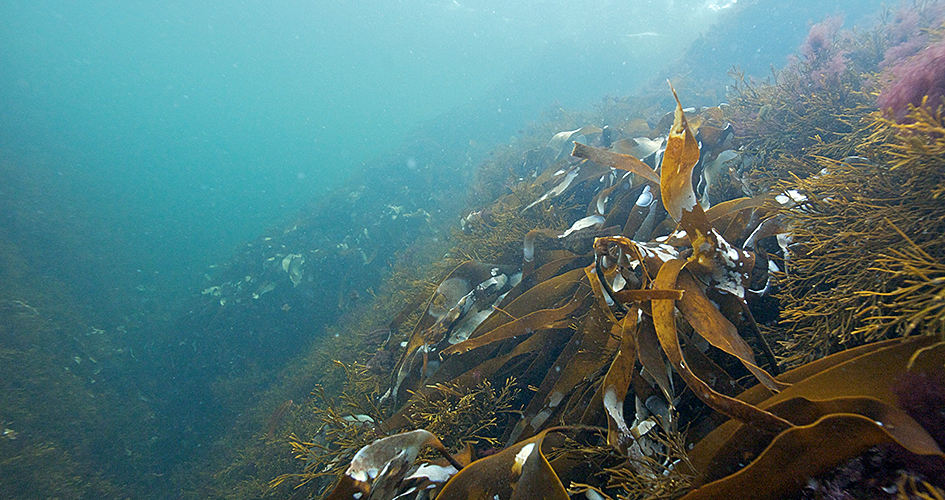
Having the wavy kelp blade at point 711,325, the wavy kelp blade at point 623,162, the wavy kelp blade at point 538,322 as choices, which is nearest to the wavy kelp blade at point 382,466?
the wavy kelp blade at point 538,322

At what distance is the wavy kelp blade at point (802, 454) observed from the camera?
60 centimetres

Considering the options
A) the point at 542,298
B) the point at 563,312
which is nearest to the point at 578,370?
the point at 563,312

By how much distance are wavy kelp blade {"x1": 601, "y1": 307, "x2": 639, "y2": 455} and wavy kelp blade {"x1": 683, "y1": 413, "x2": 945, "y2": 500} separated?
0.28 m

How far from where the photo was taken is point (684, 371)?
832 millimetres

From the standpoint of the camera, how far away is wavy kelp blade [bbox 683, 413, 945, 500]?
1.95ft

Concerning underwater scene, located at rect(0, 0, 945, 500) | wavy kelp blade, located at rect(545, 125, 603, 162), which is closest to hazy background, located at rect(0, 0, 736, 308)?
underwater scene, located at rect(0, 0, 945, 500)

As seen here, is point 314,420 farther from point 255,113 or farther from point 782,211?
point 255,113

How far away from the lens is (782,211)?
113cm

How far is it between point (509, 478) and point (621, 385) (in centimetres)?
44

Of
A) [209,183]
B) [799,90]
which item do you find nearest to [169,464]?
[799,90]

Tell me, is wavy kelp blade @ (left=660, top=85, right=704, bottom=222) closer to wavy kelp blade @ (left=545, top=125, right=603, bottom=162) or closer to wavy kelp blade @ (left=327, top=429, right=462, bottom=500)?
wavy kelp blade @ (left=327, top=429, right=462, bottom=500)

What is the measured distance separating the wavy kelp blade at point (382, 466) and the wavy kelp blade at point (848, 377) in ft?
2.37

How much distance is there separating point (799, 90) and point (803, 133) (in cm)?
60

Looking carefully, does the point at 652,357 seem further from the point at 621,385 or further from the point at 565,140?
the point at 565,140
